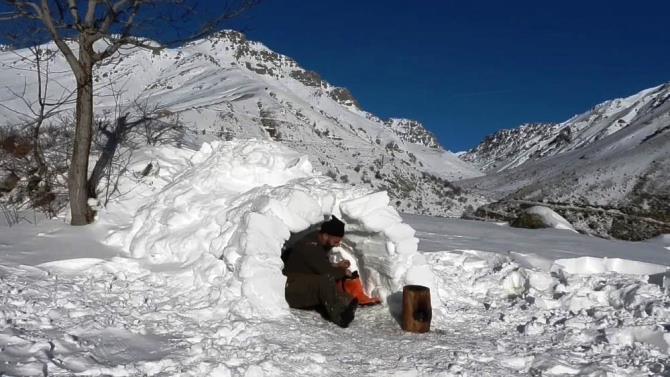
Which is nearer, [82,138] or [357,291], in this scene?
[357,291]

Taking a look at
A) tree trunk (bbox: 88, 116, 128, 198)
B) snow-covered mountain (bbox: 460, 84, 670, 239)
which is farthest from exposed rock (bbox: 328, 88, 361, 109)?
tree trunk (bbox: 88, 116, 128, 198)

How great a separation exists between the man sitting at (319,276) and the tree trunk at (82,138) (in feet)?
8.98

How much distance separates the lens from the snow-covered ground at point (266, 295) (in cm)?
390

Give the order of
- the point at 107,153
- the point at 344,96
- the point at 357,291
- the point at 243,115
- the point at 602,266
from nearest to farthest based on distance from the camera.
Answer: the point at 357,291, the point at 602,266, the point at 107,153, the point at 243,115, the point at 344,96

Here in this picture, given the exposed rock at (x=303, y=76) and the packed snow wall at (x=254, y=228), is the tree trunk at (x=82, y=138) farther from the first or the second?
the exposed rock at (x=303, y=76)

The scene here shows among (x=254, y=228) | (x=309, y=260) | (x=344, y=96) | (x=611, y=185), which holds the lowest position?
(x=309, y=260)

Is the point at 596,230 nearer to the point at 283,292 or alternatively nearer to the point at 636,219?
the point at 636,219

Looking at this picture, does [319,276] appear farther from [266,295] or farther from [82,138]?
[82,138]

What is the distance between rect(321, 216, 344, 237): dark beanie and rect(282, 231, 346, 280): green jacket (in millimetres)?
171

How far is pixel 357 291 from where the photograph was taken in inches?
224

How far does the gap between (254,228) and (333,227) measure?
2.53 feet

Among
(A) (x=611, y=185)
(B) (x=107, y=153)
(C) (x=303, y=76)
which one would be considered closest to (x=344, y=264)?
(B) (x=107, y=153)

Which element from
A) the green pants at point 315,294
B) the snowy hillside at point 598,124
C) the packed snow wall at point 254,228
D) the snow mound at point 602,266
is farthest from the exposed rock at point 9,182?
the snowy hillside at point 598,124

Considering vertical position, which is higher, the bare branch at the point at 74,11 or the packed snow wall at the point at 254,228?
the bare branch at the point at 74,11
